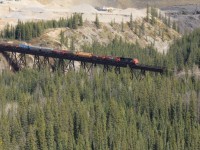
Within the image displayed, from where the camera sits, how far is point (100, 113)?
16700 centimetres

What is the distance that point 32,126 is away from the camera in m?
156

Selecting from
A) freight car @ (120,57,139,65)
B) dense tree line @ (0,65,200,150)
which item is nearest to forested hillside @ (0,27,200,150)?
dense tree line @ (0,65,200,150)

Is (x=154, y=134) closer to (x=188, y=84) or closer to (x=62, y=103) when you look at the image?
(x=62, y=103)

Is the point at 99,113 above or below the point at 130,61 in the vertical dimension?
below

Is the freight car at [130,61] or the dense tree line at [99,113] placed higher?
the freight car at [130,61]

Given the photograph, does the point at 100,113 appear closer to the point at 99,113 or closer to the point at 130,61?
the point at 99,113

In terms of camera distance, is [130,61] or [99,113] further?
[130,61]

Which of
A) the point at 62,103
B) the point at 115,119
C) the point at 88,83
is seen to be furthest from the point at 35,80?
the point at 115,119

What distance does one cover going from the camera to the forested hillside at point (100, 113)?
15212cm

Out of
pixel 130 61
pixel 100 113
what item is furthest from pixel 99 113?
pixel 130 61

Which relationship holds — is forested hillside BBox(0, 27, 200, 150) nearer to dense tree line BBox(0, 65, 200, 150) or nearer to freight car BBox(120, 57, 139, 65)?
dense tree line BBox(0, 65, 200, 150)

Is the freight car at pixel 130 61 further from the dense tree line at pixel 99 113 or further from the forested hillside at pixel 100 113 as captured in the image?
the forested hillside at pixel 100 113

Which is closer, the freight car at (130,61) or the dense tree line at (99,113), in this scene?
the dense tree line at (99,113)

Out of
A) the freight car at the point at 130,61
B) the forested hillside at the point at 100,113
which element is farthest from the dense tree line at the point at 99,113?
the freight car at the point at 130,61
